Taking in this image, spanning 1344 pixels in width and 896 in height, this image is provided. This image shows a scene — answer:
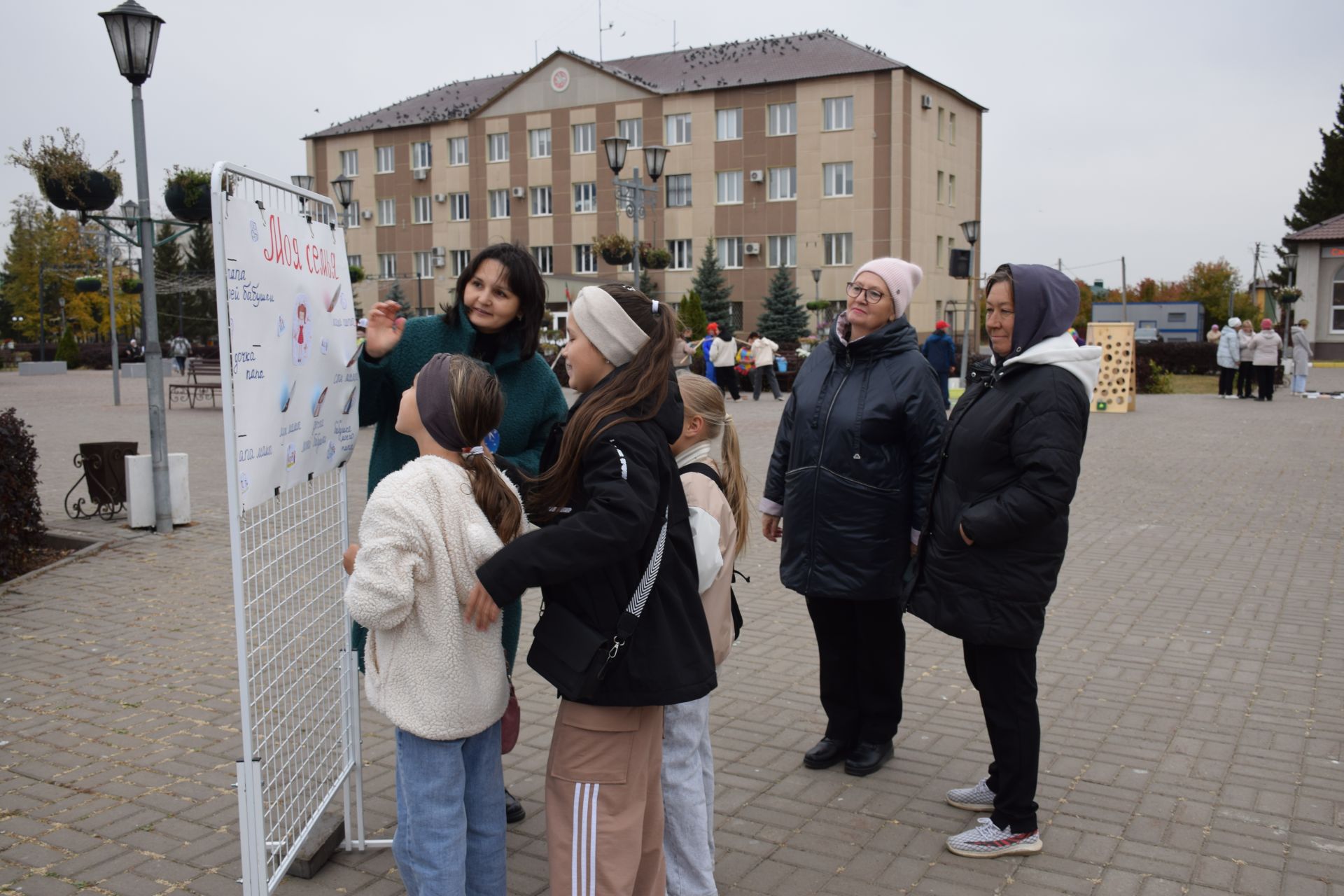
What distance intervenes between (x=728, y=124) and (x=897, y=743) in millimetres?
50307

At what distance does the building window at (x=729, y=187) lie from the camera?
173 feet

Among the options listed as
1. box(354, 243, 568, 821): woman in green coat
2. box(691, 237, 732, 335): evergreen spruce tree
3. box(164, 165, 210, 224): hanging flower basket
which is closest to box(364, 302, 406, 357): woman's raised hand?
box(354, 243, 568, 821): woman in green coat

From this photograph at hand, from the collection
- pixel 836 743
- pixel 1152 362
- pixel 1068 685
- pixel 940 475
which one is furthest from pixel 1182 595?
pixel 1152 362

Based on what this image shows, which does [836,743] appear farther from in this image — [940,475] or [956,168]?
[956,168]

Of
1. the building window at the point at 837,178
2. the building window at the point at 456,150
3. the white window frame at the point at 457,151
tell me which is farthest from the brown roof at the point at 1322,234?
the building window at the point at 456,150

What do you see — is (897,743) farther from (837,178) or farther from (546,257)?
(546,257)

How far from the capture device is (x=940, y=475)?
3766 mm

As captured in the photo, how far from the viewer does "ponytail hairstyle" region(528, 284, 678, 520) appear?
2.61 metres

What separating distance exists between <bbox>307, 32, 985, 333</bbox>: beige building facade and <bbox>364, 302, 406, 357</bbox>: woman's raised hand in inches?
1829

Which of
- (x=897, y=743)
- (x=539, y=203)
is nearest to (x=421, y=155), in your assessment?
(x=539, y=203)

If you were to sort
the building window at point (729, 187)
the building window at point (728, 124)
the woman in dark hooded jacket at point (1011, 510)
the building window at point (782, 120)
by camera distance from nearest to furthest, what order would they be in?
the woman in dark hooded jacket at point (1011, 510) < the building window at point (782, 120) < the building window at point (728, 124) < the building window at point (729, 187)

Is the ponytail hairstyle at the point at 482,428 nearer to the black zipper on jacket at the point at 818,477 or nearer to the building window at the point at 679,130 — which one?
A: the black zipper on jacket at the point at 818,477

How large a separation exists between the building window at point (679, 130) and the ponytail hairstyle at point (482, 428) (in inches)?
2063

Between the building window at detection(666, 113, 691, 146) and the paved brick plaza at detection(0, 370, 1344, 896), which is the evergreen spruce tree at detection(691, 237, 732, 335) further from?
the paved brick plaza at detection(0, 370, 1344, 896)
